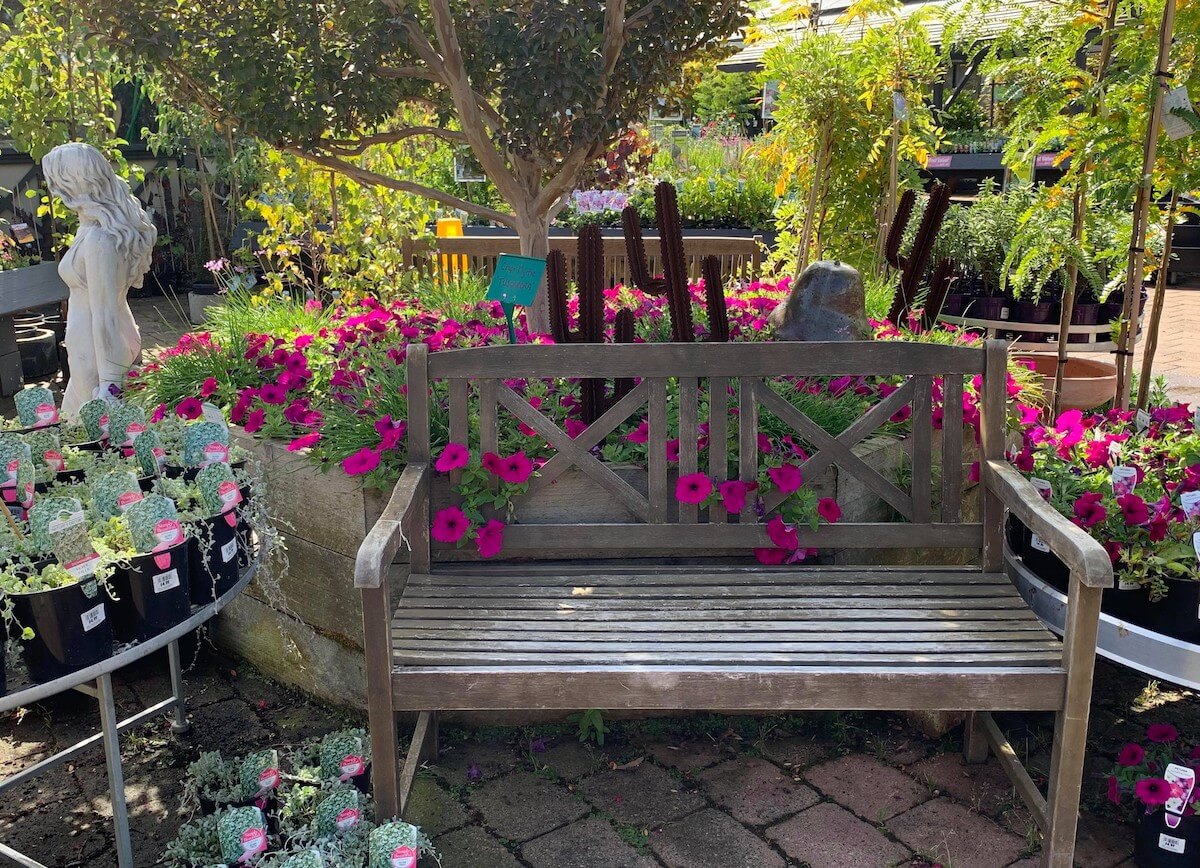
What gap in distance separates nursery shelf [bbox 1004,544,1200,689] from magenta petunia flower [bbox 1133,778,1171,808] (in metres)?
0.21

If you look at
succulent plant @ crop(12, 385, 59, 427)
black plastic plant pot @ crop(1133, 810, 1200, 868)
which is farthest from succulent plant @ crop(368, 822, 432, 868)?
black plastic plant pot @ crop(1133, 810, 1200, 868)

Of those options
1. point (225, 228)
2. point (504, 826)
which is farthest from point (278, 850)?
point (225, 228)

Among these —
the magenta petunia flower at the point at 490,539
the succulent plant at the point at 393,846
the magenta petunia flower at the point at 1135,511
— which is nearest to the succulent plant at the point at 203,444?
the magenta petunia flower at the point at 490,539

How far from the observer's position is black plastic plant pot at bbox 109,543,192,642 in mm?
2016

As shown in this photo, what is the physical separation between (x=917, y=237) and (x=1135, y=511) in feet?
4.52

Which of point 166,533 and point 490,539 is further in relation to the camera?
point 490,539

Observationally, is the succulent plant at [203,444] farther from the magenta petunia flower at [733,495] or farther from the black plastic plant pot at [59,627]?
the magenta petunia flower at [733,495]

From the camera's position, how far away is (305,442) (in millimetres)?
2922

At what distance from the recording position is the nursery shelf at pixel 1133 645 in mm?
2322

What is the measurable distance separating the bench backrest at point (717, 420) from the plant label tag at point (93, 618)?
36.9 inches

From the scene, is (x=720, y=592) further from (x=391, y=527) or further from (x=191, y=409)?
(x=191, y=409)

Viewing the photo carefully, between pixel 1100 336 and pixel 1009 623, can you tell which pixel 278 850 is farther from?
pixel 1100 336

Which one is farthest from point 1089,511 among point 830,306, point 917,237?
point 917,237

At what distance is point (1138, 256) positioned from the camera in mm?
3199
